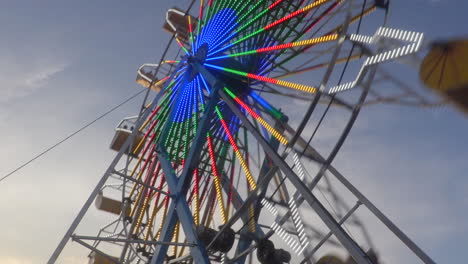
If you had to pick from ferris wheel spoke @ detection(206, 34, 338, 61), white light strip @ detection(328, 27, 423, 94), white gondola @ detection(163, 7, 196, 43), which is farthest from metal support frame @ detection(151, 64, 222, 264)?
white gondola @ detection(163, 7, 196, 43)

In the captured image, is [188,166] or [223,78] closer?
[188,166]

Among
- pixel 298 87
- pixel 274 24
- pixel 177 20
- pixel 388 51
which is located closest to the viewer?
pixel 388 51

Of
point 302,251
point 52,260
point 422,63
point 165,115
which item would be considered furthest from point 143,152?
point 422,63

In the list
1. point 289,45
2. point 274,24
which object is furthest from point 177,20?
point 289,45

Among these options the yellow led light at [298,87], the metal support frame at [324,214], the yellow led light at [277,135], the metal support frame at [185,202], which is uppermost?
the yellow led light at [298,87]

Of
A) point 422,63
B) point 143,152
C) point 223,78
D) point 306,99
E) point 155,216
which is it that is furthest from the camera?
point 143,152

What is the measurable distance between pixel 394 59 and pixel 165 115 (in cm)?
889

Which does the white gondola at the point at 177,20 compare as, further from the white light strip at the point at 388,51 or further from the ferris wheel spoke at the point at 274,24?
the white light strip at the point at 388,51

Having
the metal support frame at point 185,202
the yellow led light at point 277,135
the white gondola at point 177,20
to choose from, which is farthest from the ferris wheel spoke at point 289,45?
the white gondola at point 177,20

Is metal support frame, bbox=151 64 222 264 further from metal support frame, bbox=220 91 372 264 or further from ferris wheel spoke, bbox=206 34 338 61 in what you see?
metal support frame, bbox=220 91 372 264

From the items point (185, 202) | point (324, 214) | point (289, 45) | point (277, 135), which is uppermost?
point (289, 45)

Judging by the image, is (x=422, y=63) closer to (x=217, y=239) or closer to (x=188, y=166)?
(x=217, y=239)

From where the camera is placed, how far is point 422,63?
453 centimetres

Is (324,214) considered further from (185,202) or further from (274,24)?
(274,24)
